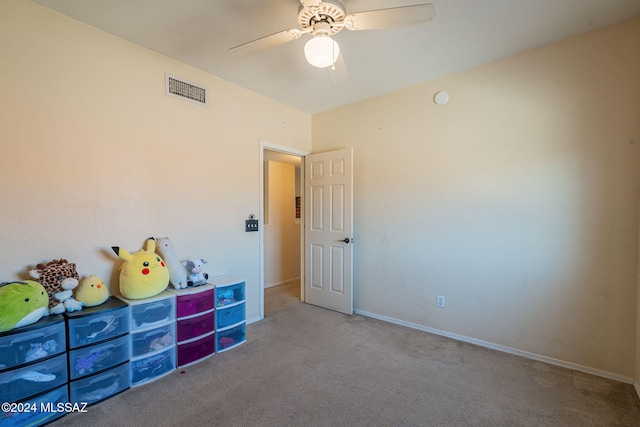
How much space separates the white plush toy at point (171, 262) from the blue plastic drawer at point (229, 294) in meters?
0.32

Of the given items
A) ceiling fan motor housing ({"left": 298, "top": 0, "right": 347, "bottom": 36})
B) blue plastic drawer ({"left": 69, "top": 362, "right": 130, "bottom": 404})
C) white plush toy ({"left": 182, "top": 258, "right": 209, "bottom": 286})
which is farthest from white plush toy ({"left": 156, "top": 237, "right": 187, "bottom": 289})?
ceiling fan motor housing ({"left": 298, "top": 0, "right": 347, "bottom": 36})

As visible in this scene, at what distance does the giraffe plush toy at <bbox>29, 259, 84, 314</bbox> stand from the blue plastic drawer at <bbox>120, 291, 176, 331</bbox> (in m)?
0.33

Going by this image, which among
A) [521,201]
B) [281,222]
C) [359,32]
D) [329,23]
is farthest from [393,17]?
[281,222]

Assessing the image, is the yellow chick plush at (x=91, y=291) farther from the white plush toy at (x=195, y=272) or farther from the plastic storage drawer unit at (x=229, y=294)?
the plastic storage drawer unit at (x=229, y=294)

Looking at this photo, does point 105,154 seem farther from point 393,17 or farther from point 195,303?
point 393,17

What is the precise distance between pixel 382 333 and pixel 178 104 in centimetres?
303

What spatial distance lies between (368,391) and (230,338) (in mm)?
1340

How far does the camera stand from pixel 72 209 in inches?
80.4

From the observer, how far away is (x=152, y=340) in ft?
7.00

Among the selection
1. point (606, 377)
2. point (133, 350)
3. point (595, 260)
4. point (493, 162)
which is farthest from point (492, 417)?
point (133, 350)

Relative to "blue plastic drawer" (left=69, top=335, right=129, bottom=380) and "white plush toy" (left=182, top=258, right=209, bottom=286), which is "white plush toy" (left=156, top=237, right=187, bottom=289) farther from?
"blue plastic drawer" (left=69, top=335, right=129, bottom=380)

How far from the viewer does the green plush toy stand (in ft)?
5.15

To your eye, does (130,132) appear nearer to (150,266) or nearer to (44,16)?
(44,16)

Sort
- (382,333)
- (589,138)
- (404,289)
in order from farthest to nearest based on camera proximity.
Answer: (404,289), (382,333), (589,138)
